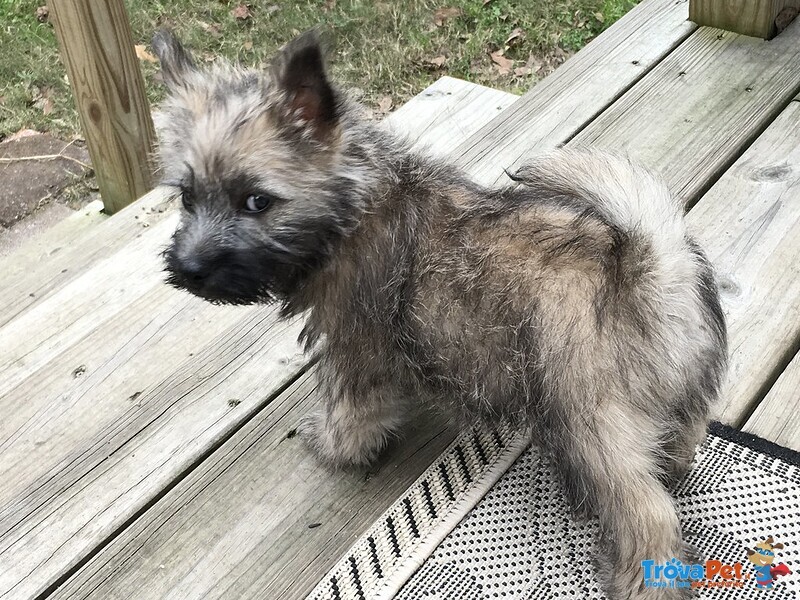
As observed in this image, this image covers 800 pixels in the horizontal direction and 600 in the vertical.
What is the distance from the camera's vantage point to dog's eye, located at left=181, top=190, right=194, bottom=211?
5.32 feet

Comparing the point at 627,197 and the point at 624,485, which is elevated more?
the point at 627,197

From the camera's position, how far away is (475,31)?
4.70m

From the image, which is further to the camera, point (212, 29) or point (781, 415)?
point (212, 29)

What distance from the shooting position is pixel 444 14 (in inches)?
190

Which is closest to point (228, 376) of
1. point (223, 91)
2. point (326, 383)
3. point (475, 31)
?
point (326, 383)

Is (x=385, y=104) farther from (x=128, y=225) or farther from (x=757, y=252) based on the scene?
(x=757, y=252)

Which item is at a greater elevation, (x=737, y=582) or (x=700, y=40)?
(x=700, y=40)

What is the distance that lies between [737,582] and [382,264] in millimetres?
900

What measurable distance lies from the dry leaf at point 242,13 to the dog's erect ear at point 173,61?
337 centimetres

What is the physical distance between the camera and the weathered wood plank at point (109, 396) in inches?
73.2

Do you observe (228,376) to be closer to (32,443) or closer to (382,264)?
(32,443)

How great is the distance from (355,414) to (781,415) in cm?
94

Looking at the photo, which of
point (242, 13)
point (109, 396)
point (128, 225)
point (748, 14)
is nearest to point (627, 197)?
point (109, 396)

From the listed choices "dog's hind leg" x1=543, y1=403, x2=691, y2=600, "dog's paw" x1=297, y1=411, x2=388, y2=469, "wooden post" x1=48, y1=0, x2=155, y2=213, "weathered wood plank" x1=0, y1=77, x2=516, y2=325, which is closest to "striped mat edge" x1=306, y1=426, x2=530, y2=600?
"dog's paw" x1=297, y1=411, x2=388, y2=469
